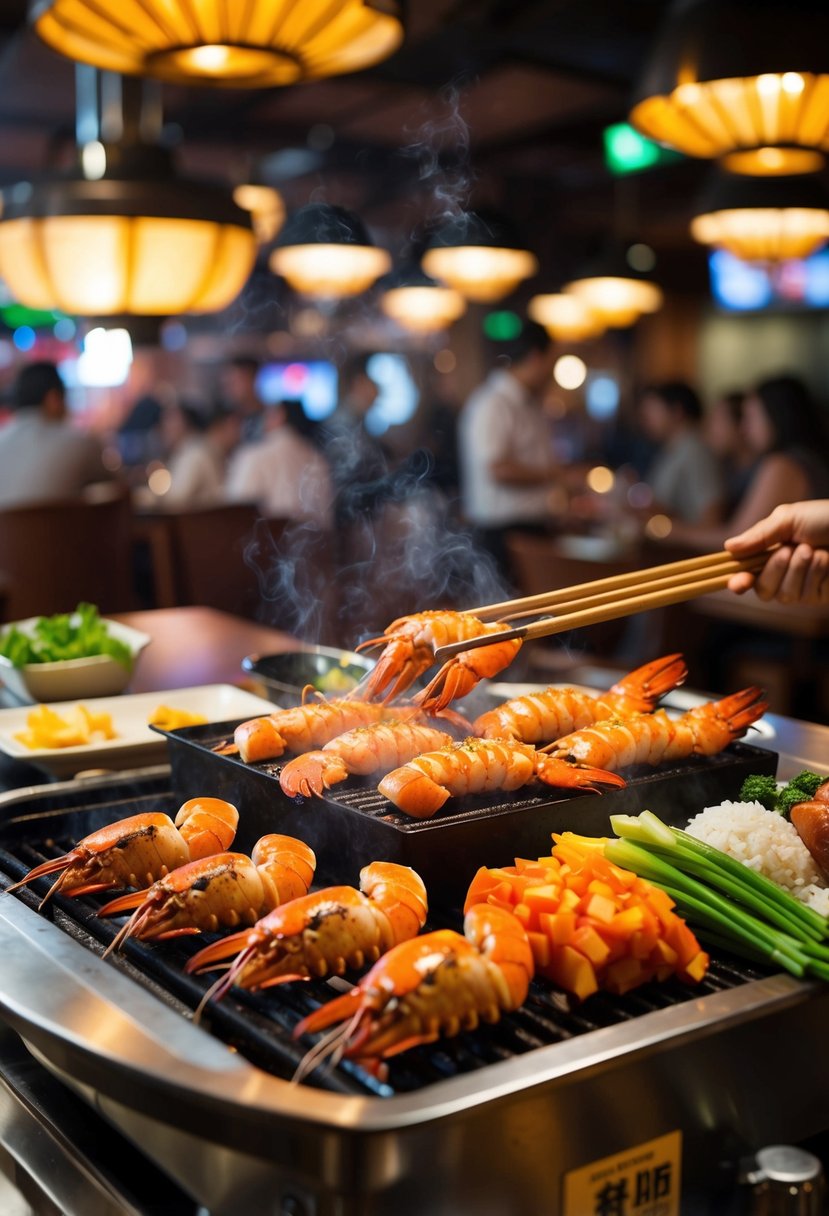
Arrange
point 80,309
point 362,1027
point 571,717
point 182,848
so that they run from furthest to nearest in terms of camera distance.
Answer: point 80,309 < point 571,717 < point 182,848 < point 362,1027

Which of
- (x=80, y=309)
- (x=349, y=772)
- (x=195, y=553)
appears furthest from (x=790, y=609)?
(x=349, y=772)

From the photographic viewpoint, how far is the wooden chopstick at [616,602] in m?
1.82

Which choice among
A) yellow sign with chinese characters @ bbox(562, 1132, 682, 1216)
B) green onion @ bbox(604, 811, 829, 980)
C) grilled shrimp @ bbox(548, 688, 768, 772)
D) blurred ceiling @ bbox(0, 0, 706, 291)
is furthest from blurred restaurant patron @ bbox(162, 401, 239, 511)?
yellow sign with chinese characters @ bbox(562, 1132, 682, 1216)

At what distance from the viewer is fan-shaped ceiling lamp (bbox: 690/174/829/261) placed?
5426 mm

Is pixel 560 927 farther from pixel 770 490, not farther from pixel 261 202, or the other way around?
pixel 261 202

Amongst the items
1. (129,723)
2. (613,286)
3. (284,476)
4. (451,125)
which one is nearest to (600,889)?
(129,723)

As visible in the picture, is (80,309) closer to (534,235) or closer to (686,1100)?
(686,1100)

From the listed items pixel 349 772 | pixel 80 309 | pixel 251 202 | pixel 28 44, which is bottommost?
pixel 349 772

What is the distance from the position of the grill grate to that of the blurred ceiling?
13.9ft

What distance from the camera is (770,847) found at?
1.57 metres

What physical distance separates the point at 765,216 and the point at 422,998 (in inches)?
203

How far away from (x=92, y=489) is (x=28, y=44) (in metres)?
2.44

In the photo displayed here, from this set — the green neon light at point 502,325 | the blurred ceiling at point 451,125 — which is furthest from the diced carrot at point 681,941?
the green neon light at point 502,325

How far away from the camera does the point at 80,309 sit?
2.89 m
